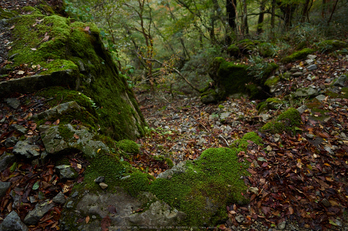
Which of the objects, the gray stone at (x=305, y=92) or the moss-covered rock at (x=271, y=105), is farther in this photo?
the moss-covered rock at (x=271, y=105)

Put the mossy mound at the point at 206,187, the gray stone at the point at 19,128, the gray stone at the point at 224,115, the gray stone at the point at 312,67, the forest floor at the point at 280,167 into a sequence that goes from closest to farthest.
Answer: the forest floor at the point at 280,167
the mossy mound at the point at 206,187
the gray stone at the point at 19,128
the gray stone at the point at 312,67
the gray stone at the point at 224,115

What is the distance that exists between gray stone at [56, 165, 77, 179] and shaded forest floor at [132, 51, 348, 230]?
43.9 inches

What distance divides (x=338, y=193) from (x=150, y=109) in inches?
357

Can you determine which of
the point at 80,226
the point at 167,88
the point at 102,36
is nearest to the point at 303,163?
the point at 80,226

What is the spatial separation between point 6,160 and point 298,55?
30.1 feet

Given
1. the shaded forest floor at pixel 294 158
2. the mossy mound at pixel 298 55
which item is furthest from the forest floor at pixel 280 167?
the mossy mound at pixel 298 55

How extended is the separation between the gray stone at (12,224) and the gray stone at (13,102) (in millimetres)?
1827

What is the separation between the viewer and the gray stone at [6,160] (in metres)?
2.20

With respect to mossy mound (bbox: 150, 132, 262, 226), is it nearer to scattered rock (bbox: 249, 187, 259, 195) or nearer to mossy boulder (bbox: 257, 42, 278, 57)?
scattered rock (bbox: 249, 187, 259, 195)

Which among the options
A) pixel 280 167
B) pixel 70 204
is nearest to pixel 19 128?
pixel 70 204

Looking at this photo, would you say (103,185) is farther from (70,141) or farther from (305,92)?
(305,92)

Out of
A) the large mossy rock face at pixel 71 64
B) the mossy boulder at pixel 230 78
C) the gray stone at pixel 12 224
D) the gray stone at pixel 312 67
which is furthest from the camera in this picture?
the mossy boulder at pixel 230 78

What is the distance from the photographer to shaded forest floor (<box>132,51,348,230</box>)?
7.80ft

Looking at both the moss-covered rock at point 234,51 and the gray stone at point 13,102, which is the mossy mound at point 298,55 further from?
the gray stone at point 13,102
